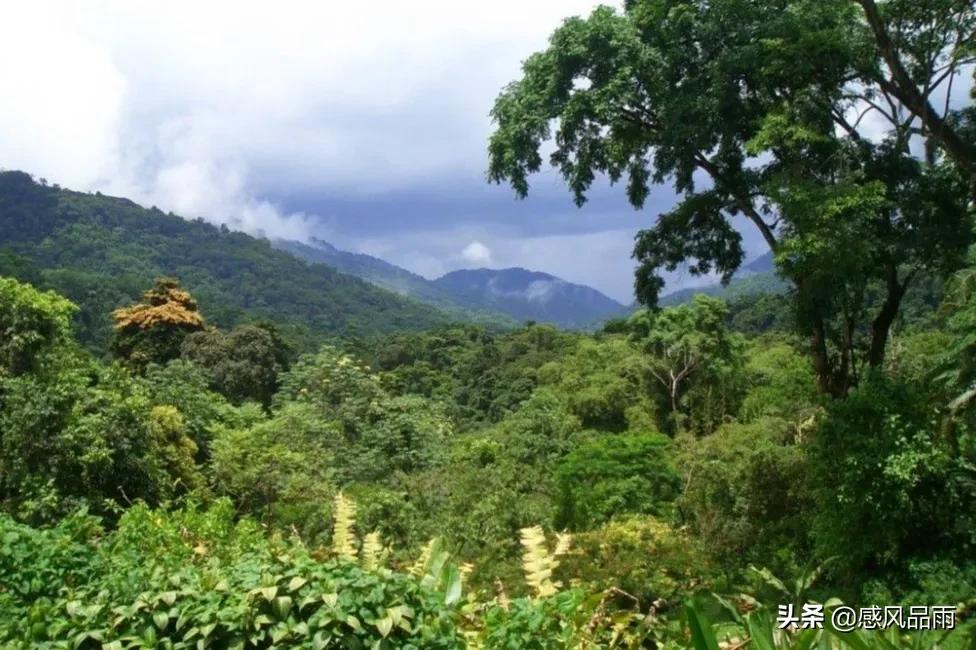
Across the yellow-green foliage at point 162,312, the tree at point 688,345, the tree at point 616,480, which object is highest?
the yellow-green foliage at point 162,312

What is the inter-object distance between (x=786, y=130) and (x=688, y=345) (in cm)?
1415

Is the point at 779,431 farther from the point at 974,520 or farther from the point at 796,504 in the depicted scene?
the point at 974,520

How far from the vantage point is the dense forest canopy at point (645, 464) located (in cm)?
276

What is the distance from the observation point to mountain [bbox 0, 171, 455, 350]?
91.3 metres

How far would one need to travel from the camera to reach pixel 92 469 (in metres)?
9.52

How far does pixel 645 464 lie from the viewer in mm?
12727

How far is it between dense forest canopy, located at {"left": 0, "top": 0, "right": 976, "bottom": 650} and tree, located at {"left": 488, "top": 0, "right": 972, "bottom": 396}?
0.03 meters

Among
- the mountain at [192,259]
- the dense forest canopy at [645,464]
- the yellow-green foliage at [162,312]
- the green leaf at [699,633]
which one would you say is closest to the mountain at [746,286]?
the dense forest canopy at [645,464]

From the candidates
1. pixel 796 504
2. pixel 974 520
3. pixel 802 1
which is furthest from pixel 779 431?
pixel 802 1

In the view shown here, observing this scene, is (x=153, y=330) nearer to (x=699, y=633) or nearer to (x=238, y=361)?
(x=238, y=361)

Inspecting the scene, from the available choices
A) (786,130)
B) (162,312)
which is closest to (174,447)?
(786,130)

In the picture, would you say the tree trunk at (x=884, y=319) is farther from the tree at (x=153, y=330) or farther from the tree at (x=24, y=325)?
the tree at (x=153, y=330)

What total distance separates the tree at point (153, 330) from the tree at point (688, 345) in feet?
49.6

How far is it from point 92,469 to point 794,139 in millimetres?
8377
